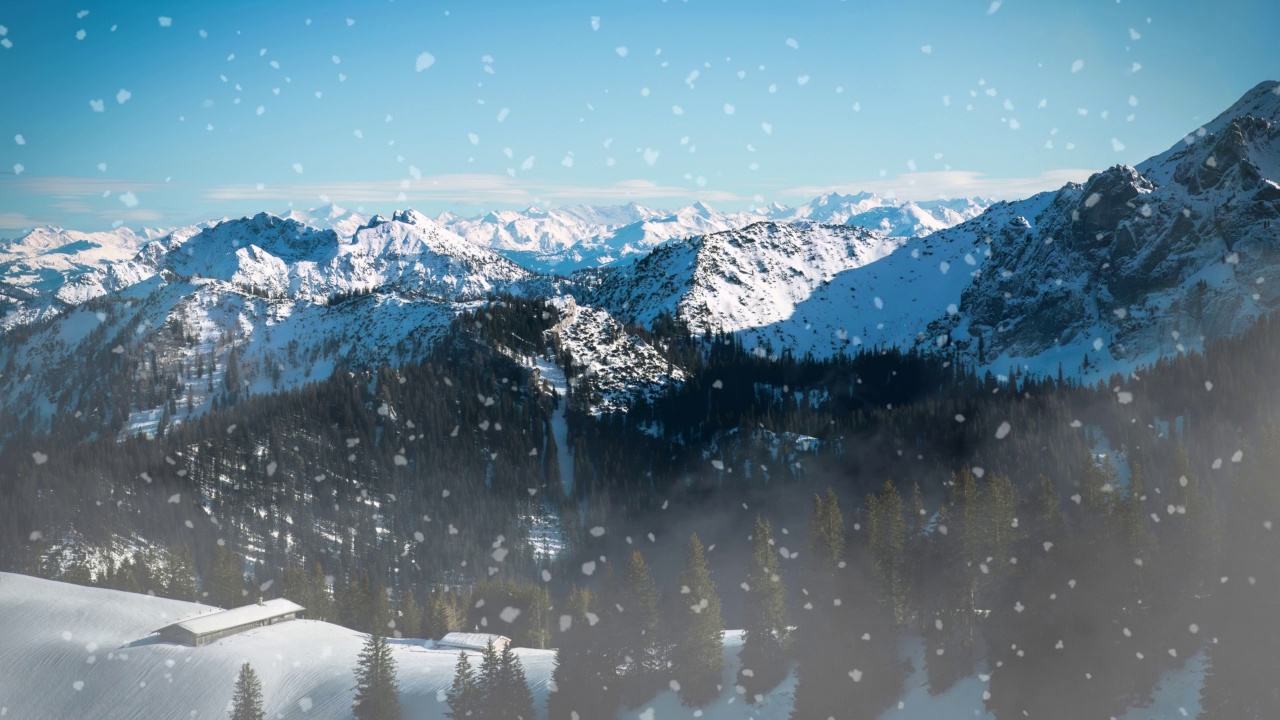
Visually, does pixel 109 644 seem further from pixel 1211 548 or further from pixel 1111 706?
pixel 1211 548

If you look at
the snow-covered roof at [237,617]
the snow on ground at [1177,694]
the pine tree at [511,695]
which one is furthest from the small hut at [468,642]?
the snow on ground at [1177,694]

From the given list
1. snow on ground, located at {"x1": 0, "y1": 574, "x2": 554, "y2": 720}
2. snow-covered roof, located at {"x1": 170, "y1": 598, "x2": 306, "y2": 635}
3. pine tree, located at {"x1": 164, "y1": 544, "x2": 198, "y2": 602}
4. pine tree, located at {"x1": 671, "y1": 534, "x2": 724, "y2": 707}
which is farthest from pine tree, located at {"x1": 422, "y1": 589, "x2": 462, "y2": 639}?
pine tree, located at {"x1": 671, "y1": 534, "x2": 724, "y2": 707}

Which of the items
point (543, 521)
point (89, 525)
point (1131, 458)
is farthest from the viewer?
point (543, 521)

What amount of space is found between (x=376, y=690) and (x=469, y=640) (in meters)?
17.0

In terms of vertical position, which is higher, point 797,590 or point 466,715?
point 797,590

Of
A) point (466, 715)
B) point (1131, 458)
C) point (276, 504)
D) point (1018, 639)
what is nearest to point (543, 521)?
point (276, 504)

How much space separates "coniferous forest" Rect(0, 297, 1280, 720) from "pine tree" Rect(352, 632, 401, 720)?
23 centimetres

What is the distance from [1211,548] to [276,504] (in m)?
165

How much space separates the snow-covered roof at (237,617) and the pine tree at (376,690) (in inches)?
821

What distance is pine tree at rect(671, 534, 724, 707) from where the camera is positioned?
2338 inches

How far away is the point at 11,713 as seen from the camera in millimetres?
68938

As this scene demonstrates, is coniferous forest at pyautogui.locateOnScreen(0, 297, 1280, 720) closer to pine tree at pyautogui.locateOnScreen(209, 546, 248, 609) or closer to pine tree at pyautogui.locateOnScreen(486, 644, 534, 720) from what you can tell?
pine tree at pyautogui.locateOnScreen(486, 644, 534, 720)

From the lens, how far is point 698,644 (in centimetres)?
5972

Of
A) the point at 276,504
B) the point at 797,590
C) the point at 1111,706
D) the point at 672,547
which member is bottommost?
the point at 672,547
